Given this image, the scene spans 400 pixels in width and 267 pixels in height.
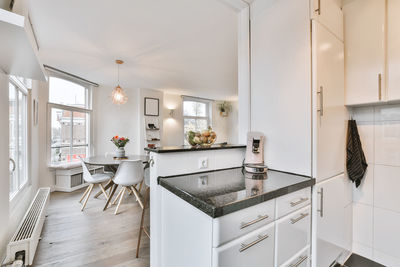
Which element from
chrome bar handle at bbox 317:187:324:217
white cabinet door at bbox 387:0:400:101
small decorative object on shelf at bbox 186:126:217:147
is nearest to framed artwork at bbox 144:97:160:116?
small decorative object on shelf at bbox 186:126:217:147

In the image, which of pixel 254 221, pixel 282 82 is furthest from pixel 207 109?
pixel 254 221

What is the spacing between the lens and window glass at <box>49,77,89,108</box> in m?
3.74

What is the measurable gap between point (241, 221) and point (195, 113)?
5859 mm

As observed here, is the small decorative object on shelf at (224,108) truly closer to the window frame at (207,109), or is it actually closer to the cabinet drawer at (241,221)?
the window frame at (207,109)

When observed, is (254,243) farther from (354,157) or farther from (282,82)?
(354,157)

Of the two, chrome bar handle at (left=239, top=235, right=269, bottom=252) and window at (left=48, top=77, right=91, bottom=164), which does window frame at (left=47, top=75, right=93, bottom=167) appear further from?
chrome bar handle at (left=239, top=235, right=269, bottom=252)

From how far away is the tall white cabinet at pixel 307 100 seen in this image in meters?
1.26

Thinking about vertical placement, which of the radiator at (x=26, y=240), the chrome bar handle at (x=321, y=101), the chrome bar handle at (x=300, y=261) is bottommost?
the radiator at (x=26, y=240)

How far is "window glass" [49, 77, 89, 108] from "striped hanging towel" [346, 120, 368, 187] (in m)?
Result: 5.02

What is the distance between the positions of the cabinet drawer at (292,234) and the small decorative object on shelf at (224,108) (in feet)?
19.3

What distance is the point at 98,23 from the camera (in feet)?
6.95

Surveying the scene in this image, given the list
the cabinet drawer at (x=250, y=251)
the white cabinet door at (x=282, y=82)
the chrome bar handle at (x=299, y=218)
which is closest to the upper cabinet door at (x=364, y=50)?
the white cabinet door at (x=282, y=82)

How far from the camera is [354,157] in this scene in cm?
158

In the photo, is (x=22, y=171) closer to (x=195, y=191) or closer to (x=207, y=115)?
(x=195, y=191)
